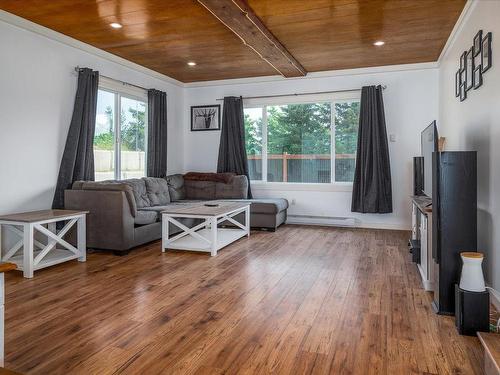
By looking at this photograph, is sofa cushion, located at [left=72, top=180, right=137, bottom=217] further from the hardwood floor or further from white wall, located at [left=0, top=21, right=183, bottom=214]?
the hardwood floor

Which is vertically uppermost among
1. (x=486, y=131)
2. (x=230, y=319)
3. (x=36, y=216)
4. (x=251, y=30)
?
(x=251, y=30)

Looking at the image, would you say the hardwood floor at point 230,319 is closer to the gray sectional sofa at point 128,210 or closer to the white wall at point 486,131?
the gray sectional sofa at point 128,210

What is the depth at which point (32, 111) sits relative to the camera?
13.3ft

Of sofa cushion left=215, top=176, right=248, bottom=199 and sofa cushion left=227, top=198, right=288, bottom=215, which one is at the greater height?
sofa cushion left=215, top=176, right=248, bottom=199

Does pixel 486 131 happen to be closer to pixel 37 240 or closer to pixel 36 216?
pixel 36 216

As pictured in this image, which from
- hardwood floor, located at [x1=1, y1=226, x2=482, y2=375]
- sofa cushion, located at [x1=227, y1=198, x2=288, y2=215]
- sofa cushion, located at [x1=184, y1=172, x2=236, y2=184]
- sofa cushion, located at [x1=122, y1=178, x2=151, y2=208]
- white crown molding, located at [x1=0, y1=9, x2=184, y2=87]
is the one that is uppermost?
white crown molding, located at [x1=0, y1=9, x2=184, y2=87]

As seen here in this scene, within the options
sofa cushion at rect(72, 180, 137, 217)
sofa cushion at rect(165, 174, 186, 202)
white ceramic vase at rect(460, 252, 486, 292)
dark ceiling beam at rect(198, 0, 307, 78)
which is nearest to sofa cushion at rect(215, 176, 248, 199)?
sofa cushion at rect(165, 174, 186, 202)

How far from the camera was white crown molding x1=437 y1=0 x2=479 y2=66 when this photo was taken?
3.37 m

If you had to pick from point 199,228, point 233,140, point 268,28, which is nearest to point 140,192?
point 199,228

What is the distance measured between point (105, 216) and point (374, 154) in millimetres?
3863

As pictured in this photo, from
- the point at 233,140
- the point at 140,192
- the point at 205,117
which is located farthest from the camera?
the point at 205,117

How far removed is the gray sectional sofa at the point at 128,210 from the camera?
412 centimetres

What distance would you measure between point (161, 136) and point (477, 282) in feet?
16.5

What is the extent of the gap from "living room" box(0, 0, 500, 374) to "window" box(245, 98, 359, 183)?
3 centimetres
